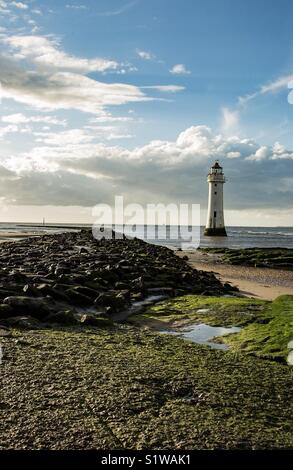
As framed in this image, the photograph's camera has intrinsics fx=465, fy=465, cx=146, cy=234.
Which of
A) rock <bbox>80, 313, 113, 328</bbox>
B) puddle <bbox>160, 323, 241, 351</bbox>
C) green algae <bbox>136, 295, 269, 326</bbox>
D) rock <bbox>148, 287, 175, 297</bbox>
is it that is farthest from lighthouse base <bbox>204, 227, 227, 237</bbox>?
rock <bbox>80, 313, 113, 328</bbox>

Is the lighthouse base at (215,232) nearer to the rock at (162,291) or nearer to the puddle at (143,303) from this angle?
the rock at (162,291)

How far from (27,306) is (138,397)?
171 inches

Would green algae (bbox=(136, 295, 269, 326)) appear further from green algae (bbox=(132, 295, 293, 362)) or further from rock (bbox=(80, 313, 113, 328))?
rock (bbox=(80, 313, 113, 328))

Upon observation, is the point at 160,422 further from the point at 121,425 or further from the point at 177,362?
the point at 177,362

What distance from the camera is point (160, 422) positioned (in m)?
4.17

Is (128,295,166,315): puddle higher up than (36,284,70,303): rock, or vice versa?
(36,284,70,303): rock

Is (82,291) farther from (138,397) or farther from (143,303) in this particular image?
(138,397)

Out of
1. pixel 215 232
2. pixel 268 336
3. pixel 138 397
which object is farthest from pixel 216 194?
pixel 138 397

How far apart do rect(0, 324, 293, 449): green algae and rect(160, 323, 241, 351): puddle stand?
786 millimetres

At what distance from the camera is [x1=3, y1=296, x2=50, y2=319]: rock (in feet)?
27.5

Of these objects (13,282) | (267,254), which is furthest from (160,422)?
(267,254)

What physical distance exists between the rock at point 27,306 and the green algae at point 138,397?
1697 millimetres

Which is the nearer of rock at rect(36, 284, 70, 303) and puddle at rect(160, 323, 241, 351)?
puddle at rect(160, 323, 241, 351)
